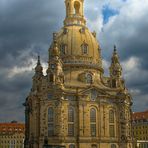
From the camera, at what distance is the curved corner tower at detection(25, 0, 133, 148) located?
8525cm

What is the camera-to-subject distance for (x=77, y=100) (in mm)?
87000

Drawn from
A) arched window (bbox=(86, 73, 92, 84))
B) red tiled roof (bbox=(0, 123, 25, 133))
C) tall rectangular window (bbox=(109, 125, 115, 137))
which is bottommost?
tall rectangular window (bbox=(109, 125, 115, 137))

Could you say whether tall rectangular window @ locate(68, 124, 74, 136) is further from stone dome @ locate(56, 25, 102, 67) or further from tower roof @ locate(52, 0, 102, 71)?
stone dome @ locate(56, 25, 102, 67)

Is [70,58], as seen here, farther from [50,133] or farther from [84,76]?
[50,133]

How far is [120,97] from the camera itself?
90.6 meters

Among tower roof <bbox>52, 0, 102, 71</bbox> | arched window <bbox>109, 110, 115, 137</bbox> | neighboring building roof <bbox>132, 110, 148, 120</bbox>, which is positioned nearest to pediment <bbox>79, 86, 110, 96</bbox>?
arched window <bbox>109, 110, 115, 137</bbox>

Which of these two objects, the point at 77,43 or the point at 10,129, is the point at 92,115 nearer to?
the point at 77,43

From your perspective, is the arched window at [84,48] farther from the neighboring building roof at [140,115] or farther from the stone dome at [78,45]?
the neighboring building roof at [140,115]

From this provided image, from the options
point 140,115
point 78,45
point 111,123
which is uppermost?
point 78,45

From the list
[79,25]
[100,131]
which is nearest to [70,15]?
[79,25]

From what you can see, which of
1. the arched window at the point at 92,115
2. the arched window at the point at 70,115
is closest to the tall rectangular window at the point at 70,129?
the arched window at the point at 70,115

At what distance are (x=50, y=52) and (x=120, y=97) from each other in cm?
1955

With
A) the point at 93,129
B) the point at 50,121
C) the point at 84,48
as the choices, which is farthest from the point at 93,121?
the point at 84,48

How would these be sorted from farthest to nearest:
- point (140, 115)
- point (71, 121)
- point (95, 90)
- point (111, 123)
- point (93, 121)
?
point (140, 115), point (111, 123), point (95, 90), point (93, 121), point (71, 121)
